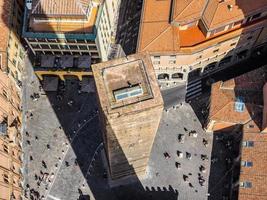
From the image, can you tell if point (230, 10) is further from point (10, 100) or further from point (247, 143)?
point (10, 100)

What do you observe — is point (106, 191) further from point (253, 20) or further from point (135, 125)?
point (253, 20)

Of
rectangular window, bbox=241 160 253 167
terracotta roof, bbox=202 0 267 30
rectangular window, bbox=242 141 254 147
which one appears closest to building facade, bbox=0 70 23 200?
terracotta roof, bbox=202 0 267 30

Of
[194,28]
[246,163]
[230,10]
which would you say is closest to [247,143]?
[246,163]

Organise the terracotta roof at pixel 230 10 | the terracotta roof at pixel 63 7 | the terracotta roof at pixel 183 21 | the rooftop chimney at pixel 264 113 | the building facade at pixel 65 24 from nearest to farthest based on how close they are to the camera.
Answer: the rooftop chimney at pixel 264 113, the terracotta roof at pixel 63 7, the building facade at pixel 65 24, the terracotta roof at pixel 230 10, the terracotta roof at pixel 183 21

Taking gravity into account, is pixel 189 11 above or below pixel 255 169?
above

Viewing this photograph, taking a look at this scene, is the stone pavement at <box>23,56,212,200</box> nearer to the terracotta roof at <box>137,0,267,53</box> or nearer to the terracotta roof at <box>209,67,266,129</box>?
the terracotta roof at <box>209,67,266,129</box>

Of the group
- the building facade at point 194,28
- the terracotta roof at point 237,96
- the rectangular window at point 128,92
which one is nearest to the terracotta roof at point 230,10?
the building facade at point 194,28

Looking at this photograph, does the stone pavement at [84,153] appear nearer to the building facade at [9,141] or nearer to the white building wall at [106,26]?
the building facade at [9,141]
